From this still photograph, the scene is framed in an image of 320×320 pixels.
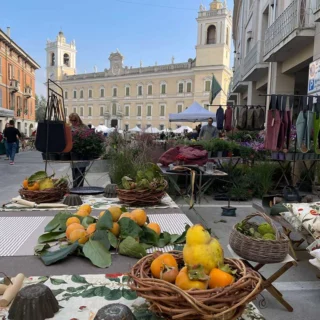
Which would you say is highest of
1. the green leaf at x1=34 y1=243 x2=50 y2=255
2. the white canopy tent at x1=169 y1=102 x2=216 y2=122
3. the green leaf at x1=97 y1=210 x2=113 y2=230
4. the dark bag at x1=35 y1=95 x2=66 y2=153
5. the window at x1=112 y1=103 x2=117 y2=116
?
the window at x1=112 y1=103 x2=117 y2=116

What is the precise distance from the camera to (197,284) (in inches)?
38.3

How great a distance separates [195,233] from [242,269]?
0.66ft

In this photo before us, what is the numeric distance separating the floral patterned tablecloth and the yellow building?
48.3 metres

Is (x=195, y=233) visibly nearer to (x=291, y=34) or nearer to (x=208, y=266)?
(x=208, y=266)

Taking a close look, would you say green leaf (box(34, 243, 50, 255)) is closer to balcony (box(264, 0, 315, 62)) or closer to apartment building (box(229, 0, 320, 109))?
apartment building (box(229, 0, 320, 109))

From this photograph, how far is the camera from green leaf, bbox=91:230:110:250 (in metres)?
1.66

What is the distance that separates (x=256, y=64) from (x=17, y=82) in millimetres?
32450

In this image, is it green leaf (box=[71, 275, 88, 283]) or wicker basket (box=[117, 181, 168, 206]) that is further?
wicker basket (box=[117, 181, 168, 206])

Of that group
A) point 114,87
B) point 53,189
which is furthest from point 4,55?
point 53,189

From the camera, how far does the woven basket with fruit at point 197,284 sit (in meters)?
0.92

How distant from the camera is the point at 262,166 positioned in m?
6.34

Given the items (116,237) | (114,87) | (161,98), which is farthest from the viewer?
(114,87)

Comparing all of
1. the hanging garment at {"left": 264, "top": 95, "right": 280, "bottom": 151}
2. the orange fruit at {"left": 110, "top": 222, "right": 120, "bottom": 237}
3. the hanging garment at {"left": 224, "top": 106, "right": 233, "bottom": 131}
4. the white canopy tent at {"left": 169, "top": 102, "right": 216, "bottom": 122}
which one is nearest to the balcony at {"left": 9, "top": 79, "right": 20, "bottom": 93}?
the white canopy tent at {"left": 169, "top": 102, "right": 216, "bottom": 122}

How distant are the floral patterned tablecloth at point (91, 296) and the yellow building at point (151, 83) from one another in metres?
48.3
